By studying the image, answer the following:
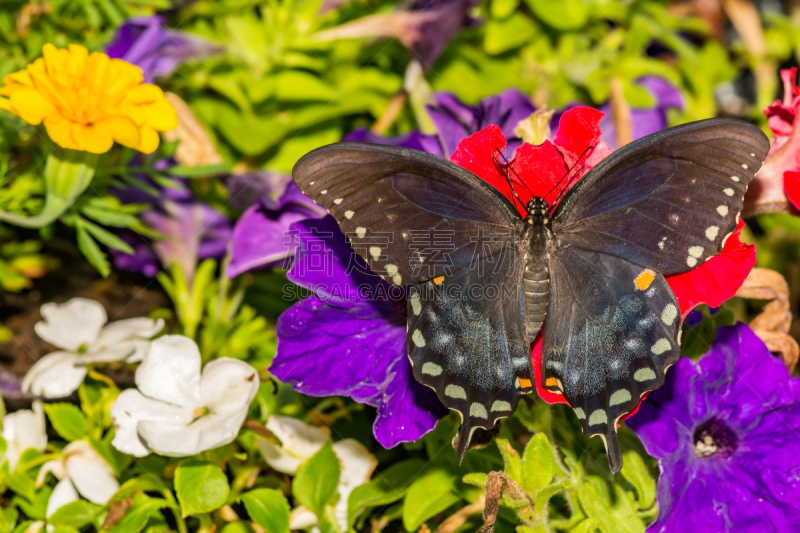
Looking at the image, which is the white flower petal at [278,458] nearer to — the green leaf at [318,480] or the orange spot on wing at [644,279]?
the green leaf at [318,480]

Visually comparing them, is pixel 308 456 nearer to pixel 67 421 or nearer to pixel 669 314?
pixel 67 421

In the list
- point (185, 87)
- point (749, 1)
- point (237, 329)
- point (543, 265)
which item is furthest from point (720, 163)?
point (749, 1)

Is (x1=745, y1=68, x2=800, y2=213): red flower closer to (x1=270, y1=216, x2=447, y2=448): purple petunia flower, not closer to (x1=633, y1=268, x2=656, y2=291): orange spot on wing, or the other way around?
(x1=633, y1=268, x2=656, y2=291): orange spot on wing

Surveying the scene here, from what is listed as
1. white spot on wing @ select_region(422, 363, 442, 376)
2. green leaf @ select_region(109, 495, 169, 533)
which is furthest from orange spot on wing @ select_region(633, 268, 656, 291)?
green leaf @ select_region(109, 495, 169, 533)

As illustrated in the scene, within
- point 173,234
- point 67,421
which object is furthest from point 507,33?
point 67,421

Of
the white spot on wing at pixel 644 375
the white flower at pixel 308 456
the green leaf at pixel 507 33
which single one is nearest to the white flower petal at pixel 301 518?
the white flower at pixel 308 456
